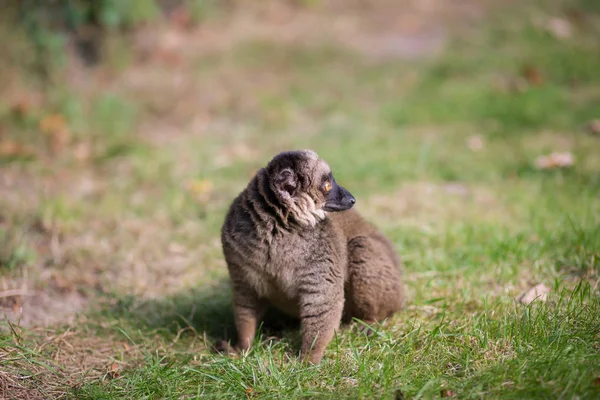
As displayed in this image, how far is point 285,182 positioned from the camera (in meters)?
3.84

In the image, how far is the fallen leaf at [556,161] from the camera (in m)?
6.53

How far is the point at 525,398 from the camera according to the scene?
9.56ft

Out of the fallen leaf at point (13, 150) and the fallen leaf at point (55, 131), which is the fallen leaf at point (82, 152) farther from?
the fallen leaf at point (13, 150)

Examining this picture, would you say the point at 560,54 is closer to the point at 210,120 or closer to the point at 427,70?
the point at 427,70

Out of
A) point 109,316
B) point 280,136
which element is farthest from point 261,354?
point 280,136

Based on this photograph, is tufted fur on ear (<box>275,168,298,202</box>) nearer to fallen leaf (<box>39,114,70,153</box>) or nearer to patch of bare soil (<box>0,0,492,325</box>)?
patch of bare soil (<box>0,0,492,325</box>)

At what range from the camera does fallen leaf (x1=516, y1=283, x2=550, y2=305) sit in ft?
13.3

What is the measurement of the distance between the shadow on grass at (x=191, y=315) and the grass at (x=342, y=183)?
0.02m

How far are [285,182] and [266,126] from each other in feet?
17.1

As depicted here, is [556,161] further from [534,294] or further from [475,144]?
[534,294]

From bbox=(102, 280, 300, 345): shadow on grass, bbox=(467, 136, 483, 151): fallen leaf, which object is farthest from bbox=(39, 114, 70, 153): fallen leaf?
bbox=(467, 136, 483, 151): fallen leaf

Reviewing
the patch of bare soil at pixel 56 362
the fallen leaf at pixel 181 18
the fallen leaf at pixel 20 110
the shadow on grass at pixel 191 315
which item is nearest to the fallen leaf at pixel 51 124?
the fallen leaf at pixel 20 110

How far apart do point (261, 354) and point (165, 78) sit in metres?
7.03

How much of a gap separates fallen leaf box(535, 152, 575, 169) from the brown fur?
11.0 feet
